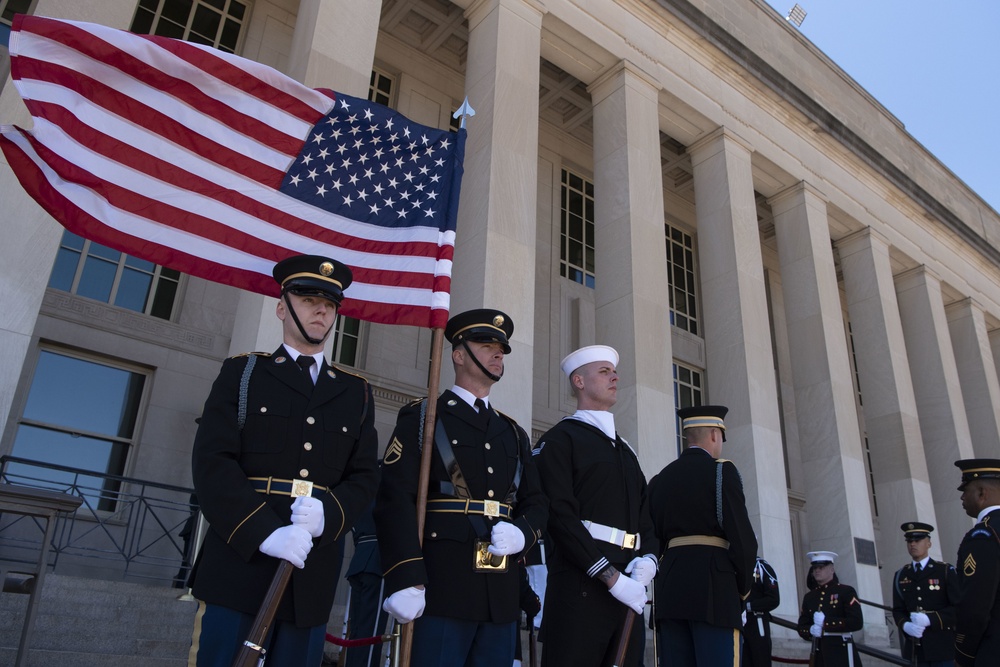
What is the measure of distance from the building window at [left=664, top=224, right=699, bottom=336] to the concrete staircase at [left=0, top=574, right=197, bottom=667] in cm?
1493

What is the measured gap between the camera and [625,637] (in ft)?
14.0

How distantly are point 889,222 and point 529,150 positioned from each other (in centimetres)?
1249

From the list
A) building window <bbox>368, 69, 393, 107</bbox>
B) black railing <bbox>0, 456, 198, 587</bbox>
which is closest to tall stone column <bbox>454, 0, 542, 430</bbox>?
building window <bbox>368, 69, 393, 107</bbox>

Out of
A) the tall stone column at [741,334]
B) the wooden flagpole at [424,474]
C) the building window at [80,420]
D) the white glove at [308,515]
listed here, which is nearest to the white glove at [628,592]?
the wooden flagpole at [424,474]

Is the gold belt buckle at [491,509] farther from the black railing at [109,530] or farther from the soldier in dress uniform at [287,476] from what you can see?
the black railing at [109,530]

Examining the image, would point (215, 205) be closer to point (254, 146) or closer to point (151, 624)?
point (254, 146)

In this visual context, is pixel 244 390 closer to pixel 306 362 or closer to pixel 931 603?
pixel 306 362

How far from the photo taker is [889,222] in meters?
19.5

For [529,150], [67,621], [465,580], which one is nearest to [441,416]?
[465,580]

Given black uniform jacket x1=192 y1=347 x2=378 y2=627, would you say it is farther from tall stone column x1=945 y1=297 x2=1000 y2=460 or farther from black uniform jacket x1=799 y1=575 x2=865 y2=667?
tall stone column x1=945 y1=297 x2=1000 y2=460

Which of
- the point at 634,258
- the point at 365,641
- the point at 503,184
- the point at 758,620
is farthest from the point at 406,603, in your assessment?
the point at 634,258

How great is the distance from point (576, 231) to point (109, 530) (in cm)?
1175

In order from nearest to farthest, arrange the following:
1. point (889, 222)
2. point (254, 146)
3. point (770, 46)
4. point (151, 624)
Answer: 1. point (254, 146)
2. point (151, 624)
3. point (770, 46)
4. point (889, 222)

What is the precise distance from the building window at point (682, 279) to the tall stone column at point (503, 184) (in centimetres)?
927
